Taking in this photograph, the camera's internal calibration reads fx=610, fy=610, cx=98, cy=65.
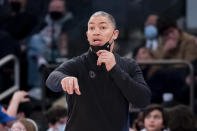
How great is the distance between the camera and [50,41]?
9414mm

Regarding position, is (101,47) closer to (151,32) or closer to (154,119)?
(154,119)

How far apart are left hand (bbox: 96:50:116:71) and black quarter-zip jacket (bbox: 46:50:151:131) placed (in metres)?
0.07

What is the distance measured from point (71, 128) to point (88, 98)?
233 mm

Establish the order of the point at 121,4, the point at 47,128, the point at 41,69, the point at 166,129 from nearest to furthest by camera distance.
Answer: the point at 166,129, the point at 47,128, the point at 41,69, the point at 121,4

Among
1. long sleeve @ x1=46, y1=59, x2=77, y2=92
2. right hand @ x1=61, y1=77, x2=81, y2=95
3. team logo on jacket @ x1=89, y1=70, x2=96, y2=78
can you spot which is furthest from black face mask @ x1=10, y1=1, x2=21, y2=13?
right hand @ x1=61, y1=77, x2=81, y2=95

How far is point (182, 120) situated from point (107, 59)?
3512 millimetres

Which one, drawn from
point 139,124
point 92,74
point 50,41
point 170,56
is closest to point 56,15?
point 50,41

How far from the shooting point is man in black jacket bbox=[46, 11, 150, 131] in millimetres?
4004

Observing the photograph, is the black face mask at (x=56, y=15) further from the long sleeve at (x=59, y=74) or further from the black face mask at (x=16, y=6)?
the long sleeve at (x=59, y=74)

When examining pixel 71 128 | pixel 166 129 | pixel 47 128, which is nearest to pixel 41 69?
pixel 47 128

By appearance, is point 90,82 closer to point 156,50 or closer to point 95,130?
point 95,130

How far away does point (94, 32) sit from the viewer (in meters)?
4.03

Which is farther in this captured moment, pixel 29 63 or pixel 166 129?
pixel 29 63

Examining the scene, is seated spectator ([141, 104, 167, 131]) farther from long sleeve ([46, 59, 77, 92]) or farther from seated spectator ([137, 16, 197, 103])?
long sleeve ([46, 59, 77, 92])
